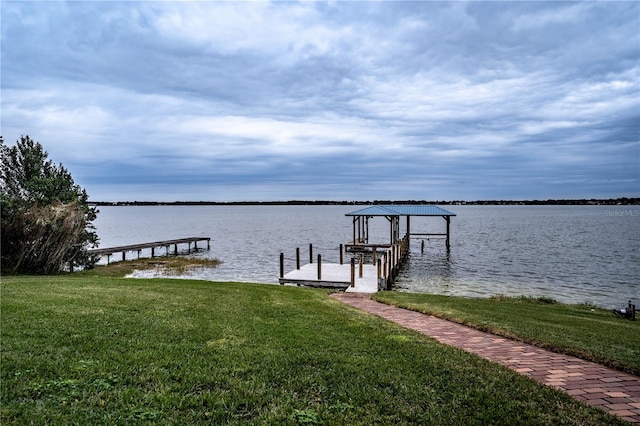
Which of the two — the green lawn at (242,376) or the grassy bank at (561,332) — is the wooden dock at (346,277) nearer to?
the grassy bank at (561,332)

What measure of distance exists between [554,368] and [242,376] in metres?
4.53

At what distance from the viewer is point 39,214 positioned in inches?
749

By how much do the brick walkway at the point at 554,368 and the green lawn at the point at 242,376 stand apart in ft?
1.46

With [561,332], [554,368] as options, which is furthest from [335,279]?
[554,368]

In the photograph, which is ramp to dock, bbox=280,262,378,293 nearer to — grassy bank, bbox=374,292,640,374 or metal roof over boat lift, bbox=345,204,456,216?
grassy bank, bbox=374,292,640,374

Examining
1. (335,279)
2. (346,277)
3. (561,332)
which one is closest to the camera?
(561,332)

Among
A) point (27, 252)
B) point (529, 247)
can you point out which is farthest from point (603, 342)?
point (529, 247)

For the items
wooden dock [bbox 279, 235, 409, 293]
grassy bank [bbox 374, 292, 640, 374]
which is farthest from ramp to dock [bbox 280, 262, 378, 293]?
grassy bank [bbox 374, 292, 640, 374]

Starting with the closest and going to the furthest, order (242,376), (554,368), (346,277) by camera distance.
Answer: (242,376), (554,368), (346,277)

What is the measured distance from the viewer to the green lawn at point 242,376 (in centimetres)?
444

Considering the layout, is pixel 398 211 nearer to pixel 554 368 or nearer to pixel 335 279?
pixel 335 279

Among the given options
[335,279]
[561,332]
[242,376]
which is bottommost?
[335,279]

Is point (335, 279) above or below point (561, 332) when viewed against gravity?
below

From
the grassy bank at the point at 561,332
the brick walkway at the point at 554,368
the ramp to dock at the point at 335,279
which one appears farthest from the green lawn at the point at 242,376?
the ramp to dock at the point at 335,279
